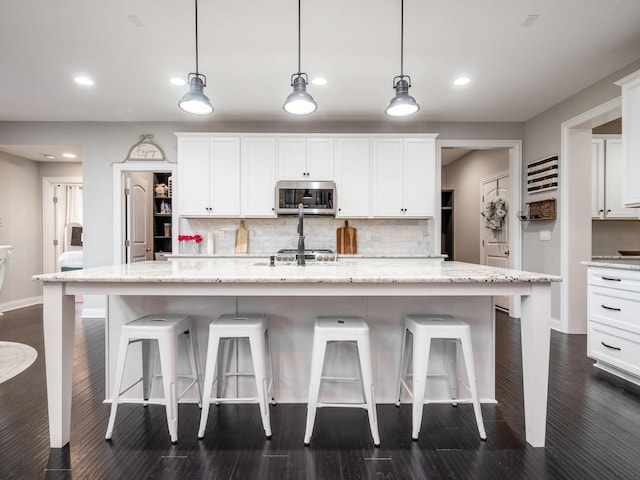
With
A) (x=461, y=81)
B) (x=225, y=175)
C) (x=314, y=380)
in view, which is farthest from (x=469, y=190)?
(x=314, y=380)

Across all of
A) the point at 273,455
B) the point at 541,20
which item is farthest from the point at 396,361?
the point at 541,20

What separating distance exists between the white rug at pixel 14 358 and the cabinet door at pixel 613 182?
6.13 m

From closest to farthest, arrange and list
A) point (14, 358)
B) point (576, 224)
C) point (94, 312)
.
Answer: point (14, 358)
point (576, 224)
point (94, 312)

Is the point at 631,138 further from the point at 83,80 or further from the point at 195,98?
the point at 83,80

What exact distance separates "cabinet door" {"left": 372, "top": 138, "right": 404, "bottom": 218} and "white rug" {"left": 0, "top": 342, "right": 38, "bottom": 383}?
3.76m

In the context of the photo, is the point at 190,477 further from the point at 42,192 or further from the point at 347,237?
the point at 42,192

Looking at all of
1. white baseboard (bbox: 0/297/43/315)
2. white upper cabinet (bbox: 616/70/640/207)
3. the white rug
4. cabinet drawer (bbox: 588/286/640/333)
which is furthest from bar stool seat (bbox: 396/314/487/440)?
white baseboard (bbox: 0/297/43/315)

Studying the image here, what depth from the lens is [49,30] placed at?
8.07 ft

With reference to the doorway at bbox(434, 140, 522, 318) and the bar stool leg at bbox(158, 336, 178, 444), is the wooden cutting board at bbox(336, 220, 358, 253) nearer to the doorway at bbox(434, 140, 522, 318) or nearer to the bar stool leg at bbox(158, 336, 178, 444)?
the doorway at bbox(434, 140, 522, 318)

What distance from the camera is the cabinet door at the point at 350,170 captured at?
4.17 metres

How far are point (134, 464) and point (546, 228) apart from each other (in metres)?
4.49

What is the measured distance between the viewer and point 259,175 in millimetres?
4168

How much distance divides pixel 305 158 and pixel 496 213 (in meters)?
3.02

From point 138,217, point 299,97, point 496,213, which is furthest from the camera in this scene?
point 496,213
